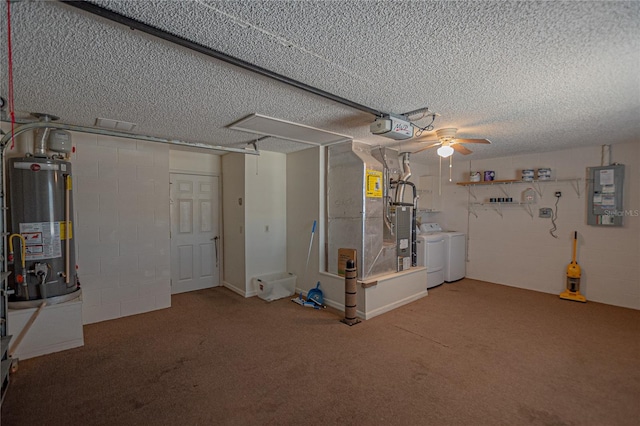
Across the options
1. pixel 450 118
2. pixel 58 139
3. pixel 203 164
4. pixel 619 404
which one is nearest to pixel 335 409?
pixel 619 404

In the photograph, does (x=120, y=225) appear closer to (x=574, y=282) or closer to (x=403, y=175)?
(x=403, y=175)

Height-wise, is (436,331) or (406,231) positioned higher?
(406,231)

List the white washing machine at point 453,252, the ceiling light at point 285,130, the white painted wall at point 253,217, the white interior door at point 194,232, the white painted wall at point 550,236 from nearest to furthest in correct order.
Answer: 1. the ceiling light at point 285,130
2. the white painted wall at point 550,236
3. the white painted wall at point 253,217
4. the white interior door at point 194,232
5. the white washing machine at point 453,252

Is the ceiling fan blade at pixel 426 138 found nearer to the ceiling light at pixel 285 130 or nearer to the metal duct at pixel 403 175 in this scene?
the metal duct at pixel 403 175

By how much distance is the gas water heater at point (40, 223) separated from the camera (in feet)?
9.20

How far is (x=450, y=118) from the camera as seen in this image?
3.03 meters

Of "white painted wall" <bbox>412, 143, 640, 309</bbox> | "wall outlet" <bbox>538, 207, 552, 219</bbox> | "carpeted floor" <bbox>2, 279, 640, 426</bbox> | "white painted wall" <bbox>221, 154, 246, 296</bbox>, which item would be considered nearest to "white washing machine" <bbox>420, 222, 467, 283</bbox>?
"white painted wall" <bbox>412, 143, 640, 309</bbox>

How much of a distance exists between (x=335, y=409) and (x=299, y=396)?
0.31m

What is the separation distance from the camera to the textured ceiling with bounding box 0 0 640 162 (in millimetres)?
1392

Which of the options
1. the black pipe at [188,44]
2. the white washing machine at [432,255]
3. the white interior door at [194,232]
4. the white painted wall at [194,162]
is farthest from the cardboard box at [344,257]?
the white painted wall at [194,162]

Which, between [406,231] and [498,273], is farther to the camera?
[498,273]

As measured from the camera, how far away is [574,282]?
14.9ft

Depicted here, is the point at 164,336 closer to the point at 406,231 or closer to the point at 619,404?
the point at 406,231

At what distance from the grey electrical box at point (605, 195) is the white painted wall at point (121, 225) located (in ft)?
20.9
